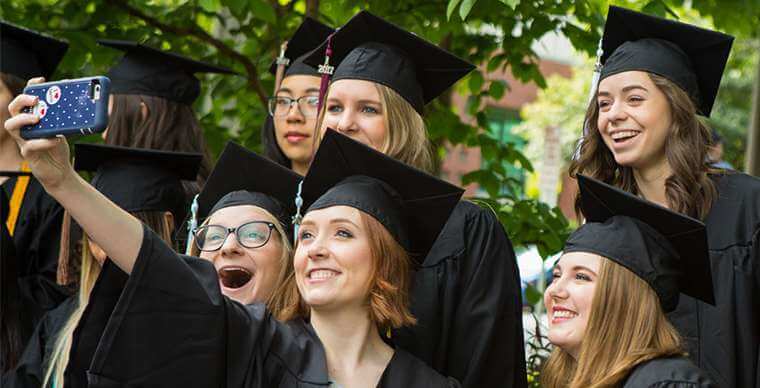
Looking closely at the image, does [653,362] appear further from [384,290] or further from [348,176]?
[348,176]

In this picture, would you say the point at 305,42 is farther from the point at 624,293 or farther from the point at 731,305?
the point at 731,305

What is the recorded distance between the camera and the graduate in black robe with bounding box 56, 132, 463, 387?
3027 mm

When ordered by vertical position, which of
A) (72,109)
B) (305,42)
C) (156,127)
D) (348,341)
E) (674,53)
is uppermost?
(305,42)

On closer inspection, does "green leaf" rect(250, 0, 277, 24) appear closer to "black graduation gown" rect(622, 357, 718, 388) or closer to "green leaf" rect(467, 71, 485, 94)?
"green leaf" rect(467, 71, 485, 94)

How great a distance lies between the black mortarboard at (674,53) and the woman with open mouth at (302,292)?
3.55ft

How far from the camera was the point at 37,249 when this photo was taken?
5211 millimetres

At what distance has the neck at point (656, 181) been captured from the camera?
13.7ft

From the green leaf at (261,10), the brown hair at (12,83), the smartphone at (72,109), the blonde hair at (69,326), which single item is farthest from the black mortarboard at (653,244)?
the brown hair at (12,83)

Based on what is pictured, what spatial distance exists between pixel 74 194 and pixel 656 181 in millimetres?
2264

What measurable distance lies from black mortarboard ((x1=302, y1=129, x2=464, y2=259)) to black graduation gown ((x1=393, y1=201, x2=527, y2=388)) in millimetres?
212

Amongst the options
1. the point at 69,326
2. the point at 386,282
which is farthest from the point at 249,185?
the point at 386,282

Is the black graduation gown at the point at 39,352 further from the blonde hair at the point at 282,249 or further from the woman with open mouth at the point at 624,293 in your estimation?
the woman with open mouth at the point at 624,293

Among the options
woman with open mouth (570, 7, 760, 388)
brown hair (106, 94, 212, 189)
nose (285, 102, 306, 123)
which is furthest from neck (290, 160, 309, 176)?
woman with open mouth (570, 7, 760, 388)

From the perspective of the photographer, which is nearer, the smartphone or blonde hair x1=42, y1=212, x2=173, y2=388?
the smartphone
